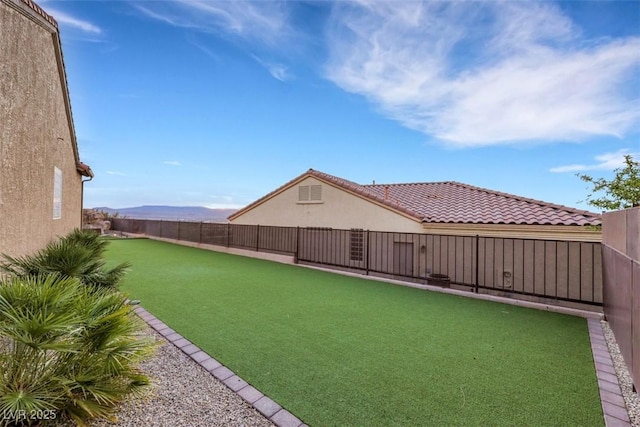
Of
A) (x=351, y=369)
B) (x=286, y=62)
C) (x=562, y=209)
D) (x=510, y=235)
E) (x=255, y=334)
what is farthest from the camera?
(x=286, y=62)

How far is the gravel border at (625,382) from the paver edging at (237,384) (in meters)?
3.10

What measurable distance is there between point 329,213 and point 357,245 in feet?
8.70

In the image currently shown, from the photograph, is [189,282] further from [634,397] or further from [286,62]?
[286,62]

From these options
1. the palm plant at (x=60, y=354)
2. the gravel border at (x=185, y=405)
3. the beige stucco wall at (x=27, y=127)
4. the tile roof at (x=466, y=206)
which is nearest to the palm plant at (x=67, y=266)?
the beige stucco wall at (x=27, y=127)

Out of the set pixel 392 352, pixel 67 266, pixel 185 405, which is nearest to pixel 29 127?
pixel 67 266

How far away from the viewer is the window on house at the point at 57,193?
25.8 feet

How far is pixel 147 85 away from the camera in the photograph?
12.3 metres

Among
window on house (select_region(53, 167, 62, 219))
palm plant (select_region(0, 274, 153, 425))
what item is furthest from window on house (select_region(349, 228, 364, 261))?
palm plant (select_region(0, 274, 153, 425))

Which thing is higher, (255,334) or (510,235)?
(510,235)

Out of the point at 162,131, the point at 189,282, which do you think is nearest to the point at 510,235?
the point at 189,282

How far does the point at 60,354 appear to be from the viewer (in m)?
2.45

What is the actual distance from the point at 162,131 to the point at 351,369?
18104mm

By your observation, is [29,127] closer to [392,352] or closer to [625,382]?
[392,352]

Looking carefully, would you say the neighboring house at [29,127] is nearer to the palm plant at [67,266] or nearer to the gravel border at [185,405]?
the palm plant at [67,266]
